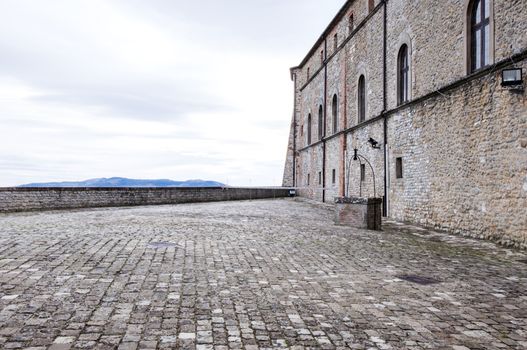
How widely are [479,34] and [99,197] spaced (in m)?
18.2

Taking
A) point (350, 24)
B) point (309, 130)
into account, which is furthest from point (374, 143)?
point (309, 130)

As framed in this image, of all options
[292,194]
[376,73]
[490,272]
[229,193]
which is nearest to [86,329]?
[490,272]

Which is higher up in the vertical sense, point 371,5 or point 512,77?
point 371,5

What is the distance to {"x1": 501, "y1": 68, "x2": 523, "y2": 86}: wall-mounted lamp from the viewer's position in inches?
362

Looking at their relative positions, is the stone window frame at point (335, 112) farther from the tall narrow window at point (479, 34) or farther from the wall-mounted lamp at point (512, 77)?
the wall-mounted lamp at point (512, 77)

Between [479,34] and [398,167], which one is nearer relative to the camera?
[479,34]

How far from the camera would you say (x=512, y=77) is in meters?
9.20

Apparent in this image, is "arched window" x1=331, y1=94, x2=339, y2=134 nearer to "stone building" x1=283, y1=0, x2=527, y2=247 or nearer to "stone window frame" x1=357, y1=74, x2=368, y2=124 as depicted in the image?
"stone building" x1=283, y1=0, x2=527, y2=247

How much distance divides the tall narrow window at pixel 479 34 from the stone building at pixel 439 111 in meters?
0.03

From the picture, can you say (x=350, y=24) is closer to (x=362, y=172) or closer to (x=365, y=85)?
(x=365, y=85)

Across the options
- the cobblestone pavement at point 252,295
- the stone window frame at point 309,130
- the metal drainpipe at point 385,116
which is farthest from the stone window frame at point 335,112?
the cobblestone pavement at point 252,295

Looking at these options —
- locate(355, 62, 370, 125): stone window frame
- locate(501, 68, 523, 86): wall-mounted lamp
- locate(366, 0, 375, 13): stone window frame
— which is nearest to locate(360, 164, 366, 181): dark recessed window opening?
locate(355, 62, 370, 125): stone window frame

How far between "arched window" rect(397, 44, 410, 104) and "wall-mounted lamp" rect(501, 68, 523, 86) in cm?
638

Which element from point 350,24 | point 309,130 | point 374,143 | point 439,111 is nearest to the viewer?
point 439,111
